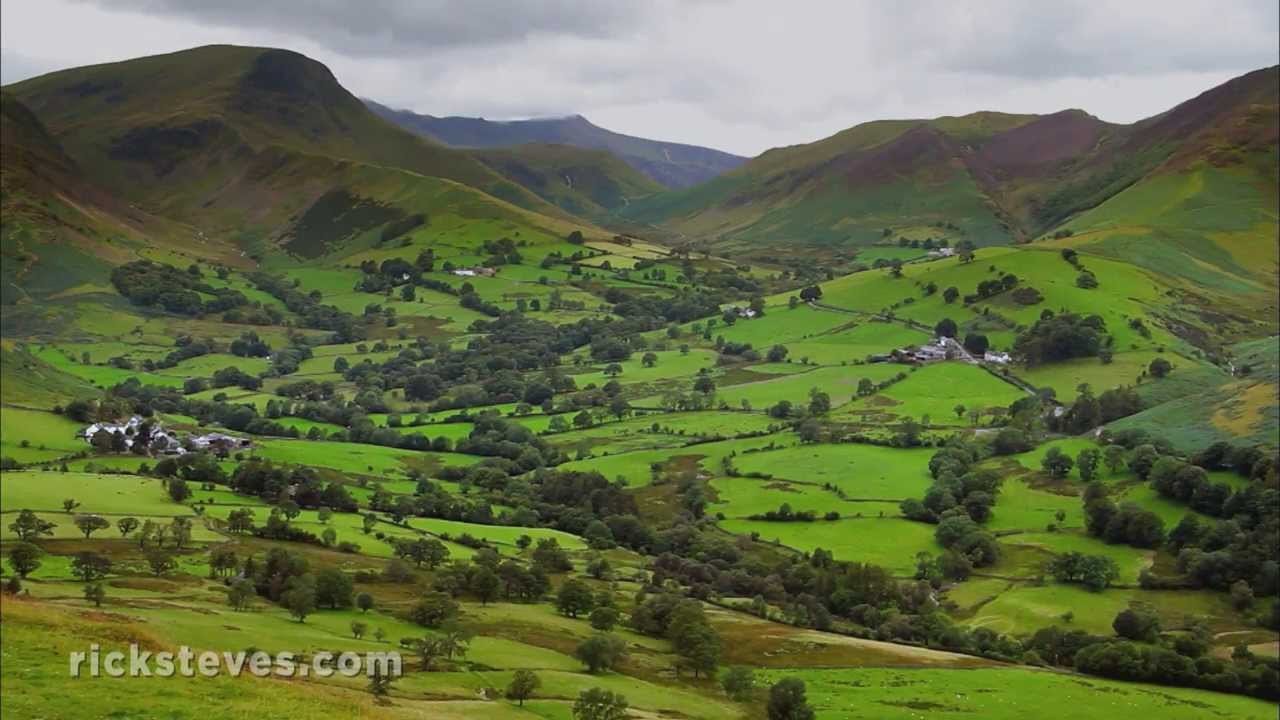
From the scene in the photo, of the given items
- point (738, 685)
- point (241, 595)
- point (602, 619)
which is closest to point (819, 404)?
point (602, 619)

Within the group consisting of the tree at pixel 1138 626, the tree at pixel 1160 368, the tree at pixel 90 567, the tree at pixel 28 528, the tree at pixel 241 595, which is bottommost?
the tree at pixel 1138 626

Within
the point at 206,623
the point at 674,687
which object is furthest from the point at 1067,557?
the point at 206,623

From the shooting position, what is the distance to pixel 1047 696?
69.8 metres

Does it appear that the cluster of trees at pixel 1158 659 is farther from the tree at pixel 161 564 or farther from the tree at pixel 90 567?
the tree at pixel 90 567

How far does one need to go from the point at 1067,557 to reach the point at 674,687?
47148 millimetres

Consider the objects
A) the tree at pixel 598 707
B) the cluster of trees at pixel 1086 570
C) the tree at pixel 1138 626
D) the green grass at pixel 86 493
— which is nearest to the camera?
the tree at pixel 598 707

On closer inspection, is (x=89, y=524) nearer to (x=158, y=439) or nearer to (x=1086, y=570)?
(x=158, y=439)

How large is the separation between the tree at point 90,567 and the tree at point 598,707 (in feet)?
115

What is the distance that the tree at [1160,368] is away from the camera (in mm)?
154250

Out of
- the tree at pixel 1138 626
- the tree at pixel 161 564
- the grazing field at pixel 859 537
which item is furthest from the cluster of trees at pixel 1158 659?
the tree at pixel 161 564

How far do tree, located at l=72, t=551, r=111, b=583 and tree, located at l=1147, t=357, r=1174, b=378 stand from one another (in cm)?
13831

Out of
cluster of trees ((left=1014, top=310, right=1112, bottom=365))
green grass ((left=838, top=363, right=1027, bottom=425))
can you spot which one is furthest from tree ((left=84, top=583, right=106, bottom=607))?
cluster of trees ((left=1014, top=310, right=1112, bottom=365))

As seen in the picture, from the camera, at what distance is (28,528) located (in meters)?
77.9

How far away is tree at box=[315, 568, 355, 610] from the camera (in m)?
72.1
